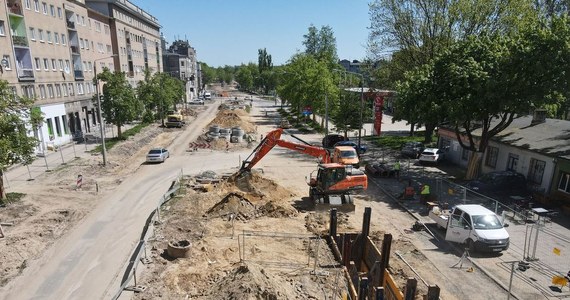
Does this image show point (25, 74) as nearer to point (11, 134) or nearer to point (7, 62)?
point (7, 62)

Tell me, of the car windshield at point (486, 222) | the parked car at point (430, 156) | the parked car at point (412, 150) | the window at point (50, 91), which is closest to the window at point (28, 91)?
the window at point (50, 91)

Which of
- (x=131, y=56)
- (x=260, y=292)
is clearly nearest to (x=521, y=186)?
(x=260, y=292)

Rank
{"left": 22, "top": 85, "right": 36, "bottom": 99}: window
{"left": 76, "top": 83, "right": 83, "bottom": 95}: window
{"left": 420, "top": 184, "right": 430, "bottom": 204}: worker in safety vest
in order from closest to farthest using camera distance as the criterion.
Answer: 1. {"left": 420, "top": 184, "right": 430, "bottom": 204}: worker in safety vest
2. {"left": 22, "top": 85, "right": 36, "bottom": 99}: window
3. {"left": 76, "top": 83, "right": 83, "bottom": 95}: window

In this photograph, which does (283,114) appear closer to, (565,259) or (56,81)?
(56,81)

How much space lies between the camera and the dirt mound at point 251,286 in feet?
41.8

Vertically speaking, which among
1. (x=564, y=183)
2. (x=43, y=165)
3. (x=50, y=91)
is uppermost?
(x=50, y=91)

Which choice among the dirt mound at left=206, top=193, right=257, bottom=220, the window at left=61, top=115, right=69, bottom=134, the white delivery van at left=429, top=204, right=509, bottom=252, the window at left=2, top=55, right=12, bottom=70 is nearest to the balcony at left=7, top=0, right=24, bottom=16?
the window at left=2, top=55, right=12, bottom=70

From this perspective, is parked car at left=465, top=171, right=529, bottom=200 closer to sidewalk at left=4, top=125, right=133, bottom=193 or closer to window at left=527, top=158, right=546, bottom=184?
window at left=527, top=158, right=546, bottom=184

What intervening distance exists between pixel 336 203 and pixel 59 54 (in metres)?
40.4

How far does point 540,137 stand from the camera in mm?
27812

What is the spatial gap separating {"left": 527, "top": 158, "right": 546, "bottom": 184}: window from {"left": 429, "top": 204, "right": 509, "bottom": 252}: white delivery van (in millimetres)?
10332

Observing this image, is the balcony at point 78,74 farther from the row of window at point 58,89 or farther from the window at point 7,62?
the window at point 7,62

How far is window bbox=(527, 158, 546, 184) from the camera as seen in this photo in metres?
25.7

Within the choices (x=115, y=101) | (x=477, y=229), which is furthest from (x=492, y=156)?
(x=115, y=101)
